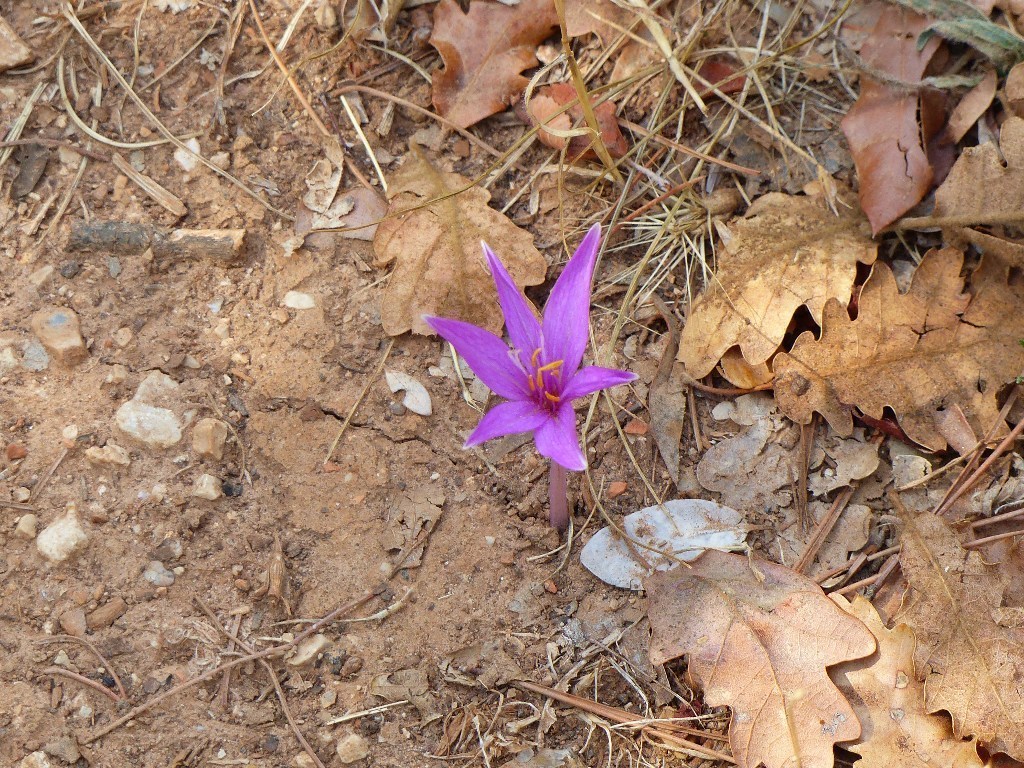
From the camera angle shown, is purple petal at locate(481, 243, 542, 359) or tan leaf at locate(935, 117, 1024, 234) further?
tan leaf at locate(935, 117, 1024, 234)

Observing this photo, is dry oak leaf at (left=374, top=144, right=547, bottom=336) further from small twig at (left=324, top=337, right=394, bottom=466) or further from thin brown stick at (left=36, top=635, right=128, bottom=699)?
thin brown stick at (left=36, top=635, right=128, bottom=699)

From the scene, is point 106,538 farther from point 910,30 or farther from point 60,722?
point 910,30

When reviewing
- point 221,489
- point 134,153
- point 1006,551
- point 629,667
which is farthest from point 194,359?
point 1006,551

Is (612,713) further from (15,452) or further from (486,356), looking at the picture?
(15,452)

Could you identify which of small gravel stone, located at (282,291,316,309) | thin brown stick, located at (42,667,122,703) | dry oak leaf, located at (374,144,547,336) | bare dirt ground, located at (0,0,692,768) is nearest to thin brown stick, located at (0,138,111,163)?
bare dirt ground, located at (0,0,692,768)

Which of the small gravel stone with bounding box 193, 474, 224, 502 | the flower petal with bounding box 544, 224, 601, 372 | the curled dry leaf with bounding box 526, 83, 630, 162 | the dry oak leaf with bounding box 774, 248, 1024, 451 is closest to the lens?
the flower petal with bounding box 544, 224, 601, 372
